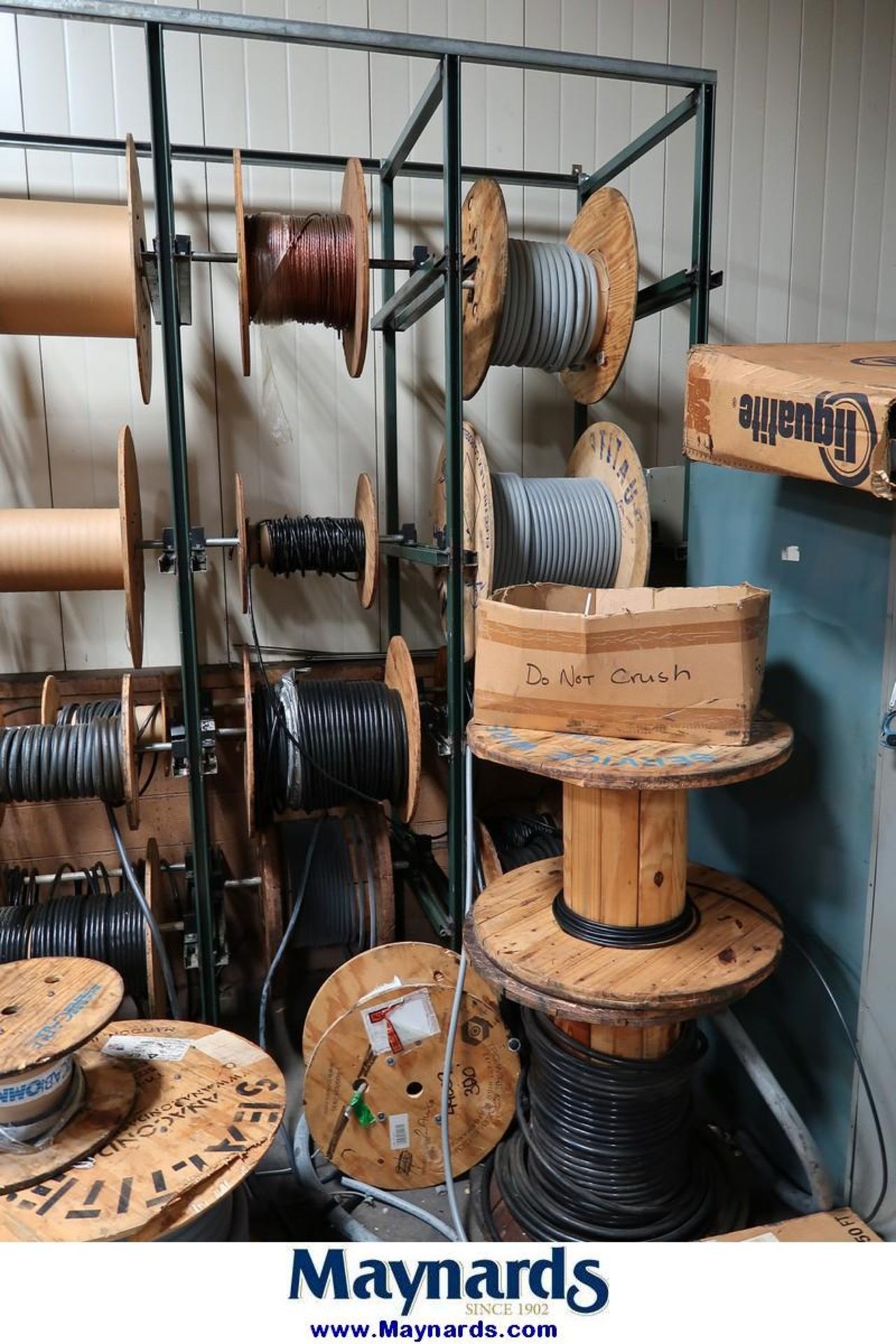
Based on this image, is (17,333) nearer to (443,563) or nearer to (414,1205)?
(443,563)

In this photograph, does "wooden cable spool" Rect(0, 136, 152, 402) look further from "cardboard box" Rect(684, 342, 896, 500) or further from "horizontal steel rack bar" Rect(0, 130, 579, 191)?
"cardboard box" Rect(684, 342, 896, 500)

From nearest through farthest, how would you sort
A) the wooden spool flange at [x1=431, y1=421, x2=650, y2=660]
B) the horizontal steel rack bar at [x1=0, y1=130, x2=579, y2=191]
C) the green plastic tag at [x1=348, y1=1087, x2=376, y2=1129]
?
the green plastic tag at [x1=348, y1=1087, x2=376, y2=1129] < the wooden spool flange at [x1=431, y1=421, x2=650, y2=660] < the horizontal steel rack bar at [x1=0, y1=130, x2=579, y2=191]

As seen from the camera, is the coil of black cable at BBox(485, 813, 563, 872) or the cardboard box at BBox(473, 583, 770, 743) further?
the coil of black cable at BBox(485, 813, 563, 872)

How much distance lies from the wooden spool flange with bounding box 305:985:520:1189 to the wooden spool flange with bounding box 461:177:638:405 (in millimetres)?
1601

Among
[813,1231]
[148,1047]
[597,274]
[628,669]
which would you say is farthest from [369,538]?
[813,1231]

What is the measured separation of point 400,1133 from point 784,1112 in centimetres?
85

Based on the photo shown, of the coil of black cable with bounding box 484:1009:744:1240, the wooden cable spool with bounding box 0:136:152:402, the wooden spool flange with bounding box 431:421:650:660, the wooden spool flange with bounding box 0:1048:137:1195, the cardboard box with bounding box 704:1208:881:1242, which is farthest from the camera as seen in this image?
the wooden spool flange with bounding box 431:421:650:660

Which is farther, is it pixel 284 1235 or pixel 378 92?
pixel 378 92

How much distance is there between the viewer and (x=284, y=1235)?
1.93m

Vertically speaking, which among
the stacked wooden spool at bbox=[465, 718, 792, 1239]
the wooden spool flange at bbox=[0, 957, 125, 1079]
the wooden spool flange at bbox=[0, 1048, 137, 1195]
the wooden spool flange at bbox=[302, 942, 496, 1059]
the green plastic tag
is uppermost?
the stacked wooden spool at bbox=[465, 718, 792, 1239]

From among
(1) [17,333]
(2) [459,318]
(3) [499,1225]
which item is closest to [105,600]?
(1) [17,333]

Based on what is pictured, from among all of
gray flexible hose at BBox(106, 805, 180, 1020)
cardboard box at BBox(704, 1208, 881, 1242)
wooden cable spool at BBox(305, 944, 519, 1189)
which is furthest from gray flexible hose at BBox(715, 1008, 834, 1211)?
gray flexible hose at BBox(106, 805, 180, 1020)

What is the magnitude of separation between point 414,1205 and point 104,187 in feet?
9.33

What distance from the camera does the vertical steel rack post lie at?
1.93m
